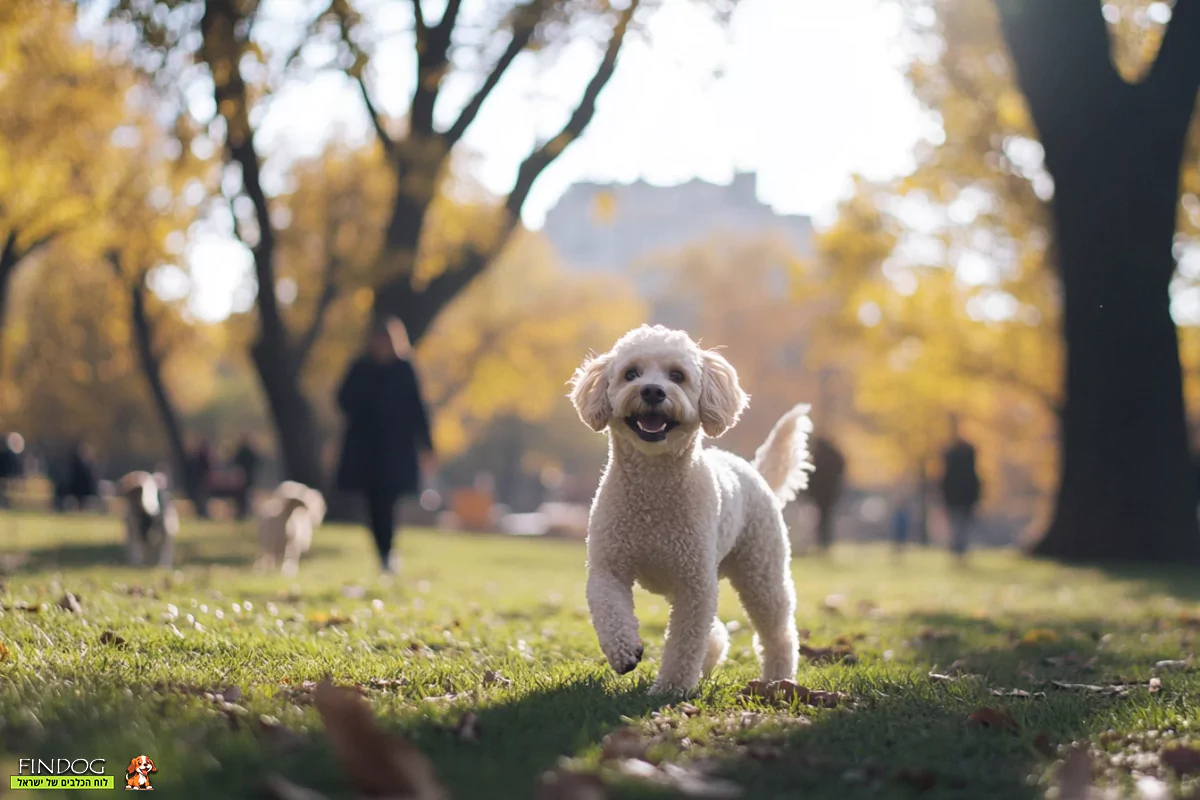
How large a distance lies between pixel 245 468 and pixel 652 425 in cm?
2315

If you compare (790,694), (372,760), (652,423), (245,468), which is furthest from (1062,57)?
(245,468)

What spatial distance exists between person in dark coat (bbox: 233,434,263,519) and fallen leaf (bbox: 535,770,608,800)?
24327 millimetres

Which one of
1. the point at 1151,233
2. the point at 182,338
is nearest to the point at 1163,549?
the point at 1151,233

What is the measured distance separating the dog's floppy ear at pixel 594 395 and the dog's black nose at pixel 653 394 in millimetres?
278

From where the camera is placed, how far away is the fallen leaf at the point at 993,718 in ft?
13.1

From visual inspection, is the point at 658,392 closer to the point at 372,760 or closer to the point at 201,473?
the point at 372,760

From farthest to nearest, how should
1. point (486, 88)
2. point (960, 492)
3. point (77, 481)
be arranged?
point (77, 481), point (960, 492), point (486, 88)

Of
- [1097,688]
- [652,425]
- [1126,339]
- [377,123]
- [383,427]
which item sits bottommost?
[1097,688]

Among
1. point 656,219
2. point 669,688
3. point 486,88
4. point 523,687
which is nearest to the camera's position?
point 523,687

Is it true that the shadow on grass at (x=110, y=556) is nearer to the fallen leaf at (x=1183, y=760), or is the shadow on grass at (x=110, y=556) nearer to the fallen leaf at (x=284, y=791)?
the fallen leaf at (x=284, y=791)

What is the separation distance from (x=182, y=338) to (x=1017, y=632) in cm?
3061

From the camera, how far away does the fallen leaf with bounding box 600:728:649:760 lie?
→ 3145 millimetres

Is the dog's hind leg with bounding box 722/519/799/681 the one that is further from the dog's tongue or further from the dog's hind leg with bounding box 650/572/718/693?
the dog's tongue

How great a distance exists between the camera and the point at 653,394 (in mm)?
4496
